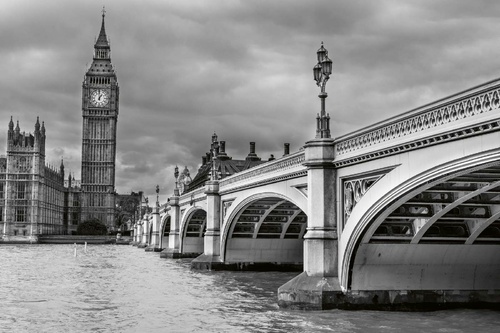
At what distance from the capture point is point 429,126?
15828mm

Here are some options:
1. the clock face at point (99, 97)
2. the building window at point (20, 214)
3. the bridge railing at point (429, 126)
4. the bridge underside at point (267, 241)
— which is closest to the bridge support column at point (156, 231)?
the bridge underside at point (267, 241)

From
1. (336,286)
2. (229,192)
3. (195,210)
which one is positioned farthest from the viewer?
(195,210)

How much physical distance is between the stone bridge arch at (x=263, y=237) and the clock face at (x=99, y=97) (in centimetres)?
11802

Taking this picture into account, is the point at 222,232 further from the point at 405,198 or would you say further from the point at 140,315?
the point at 405,198

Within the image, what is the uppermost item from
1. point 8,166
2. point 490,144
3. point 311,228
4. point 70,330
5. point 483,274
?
point 8,166

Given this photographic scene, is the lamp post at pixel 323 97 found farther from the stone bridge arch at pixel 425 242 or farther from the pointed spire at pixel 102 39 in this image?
the pointed spire at pixel 102 39

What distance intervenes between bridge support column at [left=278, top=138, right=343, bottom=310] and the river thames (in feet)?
1.63

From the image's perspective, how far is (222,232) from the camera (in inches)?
1582

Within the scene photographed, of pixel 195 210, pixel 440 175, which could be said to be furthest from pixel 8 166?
pixel 440 175

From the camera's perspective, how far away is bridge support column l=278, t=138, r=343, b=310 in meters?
20.6

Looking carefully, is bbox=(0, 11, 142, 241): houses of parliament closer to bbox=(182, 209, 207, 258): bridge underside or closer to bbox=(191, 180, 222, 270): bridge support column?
bbox=(182, 209, 207, 258): bridge underside

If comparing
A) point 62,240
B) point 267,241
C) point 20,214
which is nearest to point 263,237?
point 267,241

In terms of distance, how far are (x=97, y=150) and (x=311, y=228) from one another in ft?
447

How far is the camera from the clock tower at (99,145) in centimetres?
15150
